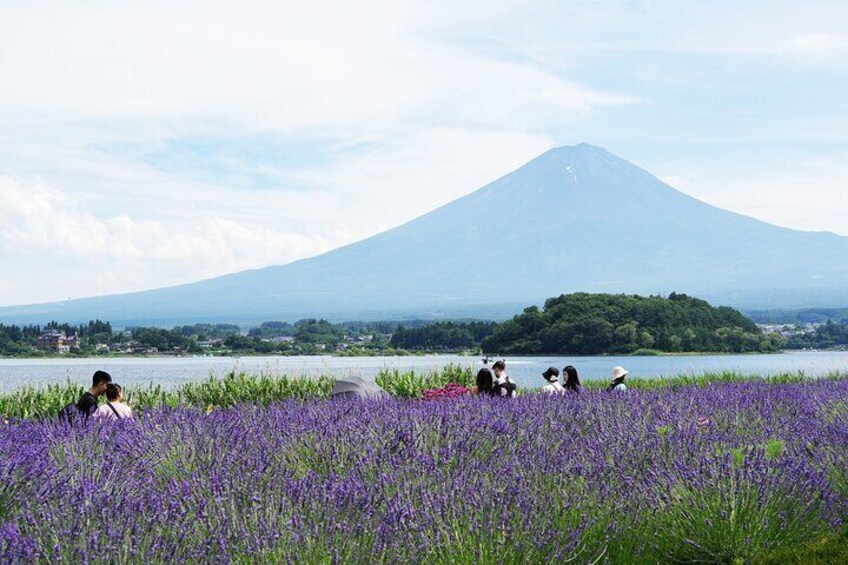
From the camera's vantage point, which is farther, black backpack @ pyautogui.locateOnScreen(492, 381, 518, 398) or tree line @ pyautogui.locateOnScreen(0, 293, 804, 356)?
tree line @ pyautogui.locateOnScreen(0, 293, 804, 356)

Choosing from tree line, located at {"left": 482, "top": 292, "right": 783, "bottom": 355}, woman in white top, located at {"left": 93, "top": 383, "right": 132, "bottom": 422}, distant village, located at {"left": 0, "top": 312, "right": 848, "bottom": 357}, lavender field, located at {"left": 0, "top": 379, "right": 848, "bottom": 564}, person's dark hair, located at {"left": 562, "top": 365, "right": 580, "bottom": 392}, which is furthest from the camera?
distant village, located at {"left": 0, "top": 312, "right": 848, "bottom": 357}

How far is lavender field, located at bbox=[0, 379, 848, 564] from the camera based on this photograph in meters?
5.00

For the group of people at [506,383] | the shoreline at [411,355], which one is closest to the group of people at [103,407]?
the group of people at [506,383]

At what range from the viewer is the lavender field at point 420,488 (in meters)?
5.00

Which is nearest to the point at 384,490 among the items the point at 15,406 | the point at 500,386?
the point at 500,386

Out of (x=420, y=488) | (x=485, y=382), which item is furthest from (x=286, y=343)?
(x=420, y=488)

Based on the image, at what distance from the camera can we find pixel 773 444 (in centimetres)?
813

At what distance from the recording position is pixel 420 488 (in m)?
5.91

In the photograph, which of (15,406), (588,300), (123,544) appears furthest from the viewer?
(588,300)

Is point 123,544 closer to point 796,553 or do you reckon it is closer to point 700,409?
point 796,553

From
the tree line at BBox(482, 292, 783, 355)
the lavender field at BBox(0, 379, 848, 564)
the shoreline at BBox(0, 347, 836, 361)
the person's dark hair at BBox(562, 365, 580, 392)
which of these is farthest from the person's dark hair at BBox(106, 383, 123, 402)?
the tree line at BBox(482, 292, 783, 355)

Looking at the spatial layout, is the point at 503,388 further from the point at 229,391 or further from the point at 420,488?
the point at 420,488

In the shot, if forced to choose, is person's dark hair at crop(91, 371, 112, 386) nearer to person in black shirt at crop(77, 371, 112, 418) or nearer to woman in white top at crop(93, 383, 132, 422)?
person in black shirt at crop(77, 371, 112, 418)

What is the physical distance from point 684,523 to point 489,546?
1.62m
